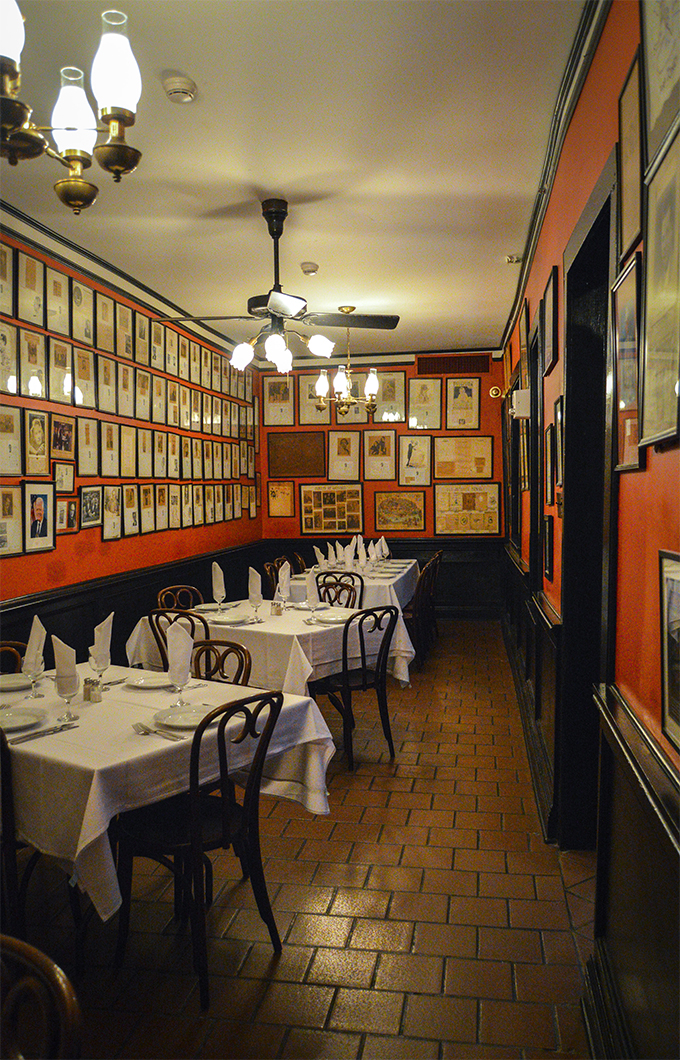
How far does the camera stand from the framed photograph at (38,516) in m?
4.76

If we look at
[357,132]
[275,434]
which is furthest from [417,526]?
[357,132]

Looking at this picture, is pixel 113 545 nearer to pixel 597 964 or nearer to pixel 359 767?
pixel 359 767

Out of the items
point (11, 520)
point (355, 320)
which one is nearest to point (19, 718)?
point (11, 520)

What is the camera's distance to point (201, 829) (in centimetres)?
252

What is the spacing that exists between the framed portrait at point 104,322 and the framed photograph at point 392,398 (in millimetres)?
4208

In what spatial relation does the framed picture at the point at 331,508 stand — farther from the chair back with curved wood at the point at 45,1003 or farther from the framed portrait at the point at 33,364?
the chair back with curved wood at the point at 45,1003

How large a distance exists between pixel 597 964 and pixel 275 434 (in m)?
8.12

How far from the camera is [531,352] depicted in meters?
5.42

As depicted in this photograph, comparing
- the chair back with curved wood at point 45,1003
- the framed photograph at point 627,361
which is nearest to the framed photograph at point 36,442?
the framed photograph at point 627,361

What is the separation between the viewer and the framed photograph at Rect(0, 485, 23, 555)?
4.51 metres

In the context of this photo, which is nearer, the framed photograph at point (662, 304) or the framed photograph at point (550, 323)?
the framed photograph at point (662, 304)

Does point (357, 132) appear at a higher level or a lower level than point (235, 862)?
higher

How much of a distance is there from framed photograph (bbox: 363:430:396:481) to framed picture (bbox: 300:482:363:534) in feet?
0.88

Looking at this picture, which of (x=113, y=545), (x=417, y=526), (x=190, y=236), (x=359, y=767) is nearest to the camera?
(x=359, y=767)
